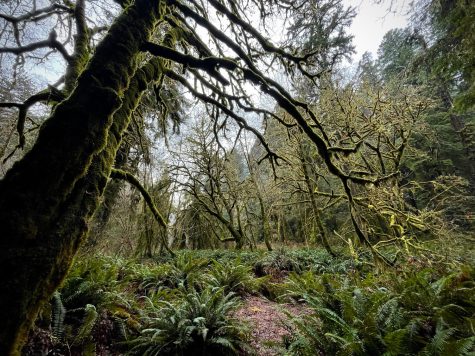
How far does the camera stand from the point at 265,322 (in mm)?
5176

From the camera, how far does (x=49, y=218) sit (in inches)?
61.4

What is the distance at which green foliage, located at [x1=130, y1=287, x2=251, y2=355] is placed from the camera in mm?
3492

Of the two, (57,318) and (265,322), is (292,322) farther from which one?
(57,318)

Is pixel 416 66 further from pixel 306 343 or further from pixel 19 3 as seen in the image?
pixel 19 3

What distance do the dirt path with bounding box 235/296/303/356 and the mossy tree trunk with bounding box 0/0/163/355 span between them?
284 centimetres

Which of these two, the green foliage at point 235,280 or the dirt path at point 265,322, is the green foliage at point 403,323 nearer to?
the dirt path at point 265,322

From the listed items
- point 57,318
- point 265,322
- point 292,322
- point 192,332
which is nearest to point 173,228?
point 192,332

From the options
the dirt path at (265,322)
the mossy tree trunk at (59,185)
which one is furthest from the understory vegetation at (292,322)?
the mossy tree trunk at (59,185)

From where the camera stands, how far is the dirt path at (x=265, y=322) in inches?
154

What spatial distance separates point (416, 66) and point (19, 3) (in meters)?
12.5

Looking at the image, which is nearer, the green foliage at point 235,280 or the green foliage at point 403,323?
the green foliage at point 403,323

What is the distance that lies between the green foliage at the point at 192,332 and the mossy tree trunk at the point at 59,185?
2416 mm

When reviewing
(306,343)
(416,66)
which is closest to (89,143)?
(306,343)

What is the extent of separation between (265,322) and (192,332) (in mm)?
1962
